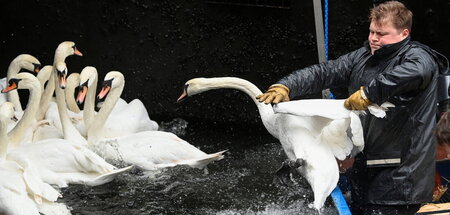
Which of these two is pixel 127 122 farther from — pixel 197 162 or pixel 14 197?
pixel 14 197

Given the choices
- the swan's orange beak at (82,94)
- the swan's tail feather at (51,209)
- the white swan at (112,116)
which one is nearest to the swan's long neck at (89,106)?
the white swan at (112,116)

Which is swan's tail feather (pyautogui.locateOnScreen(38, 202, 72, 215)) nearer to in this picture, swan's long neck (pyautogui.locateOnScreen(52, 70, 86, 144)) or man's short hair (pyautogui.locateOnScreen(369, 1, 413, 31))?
swan's long neck (pyautogui.locateOnScreen(52, 70, 86, 144))

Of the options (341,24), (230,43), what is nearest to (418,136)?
(341,24)

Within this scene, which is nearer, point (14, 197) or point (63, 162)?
point (14, 197)

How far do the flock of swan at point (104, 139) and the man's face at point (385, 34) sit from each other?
0.44 m

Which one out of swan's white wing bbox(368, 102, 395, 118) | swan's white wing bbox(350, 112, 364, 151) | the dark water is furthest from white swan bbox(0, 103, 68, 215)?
swan's white wing bbox(368, 102, 395, 118)

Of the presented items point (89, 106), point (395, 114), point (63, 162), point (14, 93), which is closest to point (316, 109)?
point (395, 114)

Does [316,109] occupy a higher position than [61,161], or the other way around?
[316,109]

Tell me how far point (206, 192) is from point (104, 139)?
1160mm

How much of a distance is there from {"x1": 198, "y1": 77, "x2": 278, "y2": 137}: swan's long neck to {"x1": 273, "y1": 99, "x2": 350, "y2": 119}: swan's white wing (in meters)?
0.74

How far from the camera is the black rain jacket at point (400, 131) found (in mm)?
4961

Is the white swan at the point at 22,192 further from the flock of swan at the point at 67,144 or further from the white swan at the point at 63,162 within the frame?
the white swan at the point at 63,162

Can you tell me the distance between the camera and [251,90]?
636 centimetres

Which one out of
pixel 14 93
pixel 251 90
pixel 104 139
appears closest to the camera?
pixel 251 90
